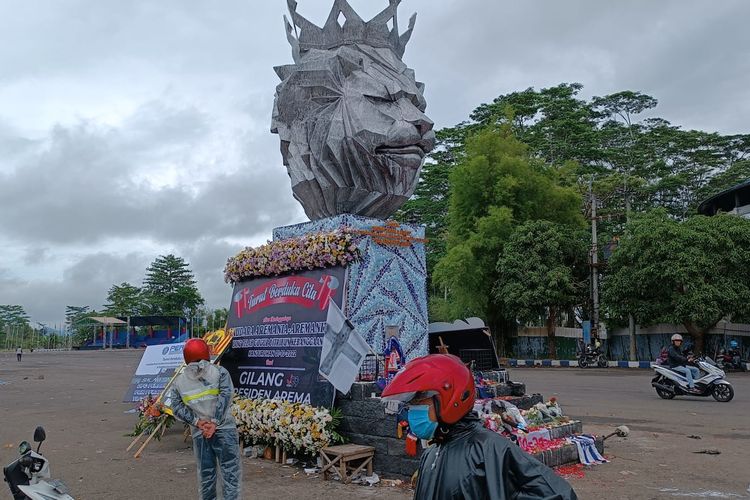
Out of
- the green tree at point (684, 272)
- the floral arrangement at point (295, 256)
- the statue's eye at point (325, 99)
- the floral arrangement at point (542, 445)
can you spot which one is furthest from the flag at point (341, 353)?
the green tree at point (684, 272)

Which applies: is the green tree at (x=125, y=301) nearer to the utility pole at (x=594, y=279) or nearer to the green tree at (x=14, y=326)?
the green tree at (x=14, y=326)

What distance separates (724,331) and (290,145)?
68.8 ft

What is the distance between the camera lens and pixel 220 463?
16.4 ft

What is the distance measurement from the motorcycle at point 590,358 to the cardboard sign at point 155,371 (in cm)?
1869

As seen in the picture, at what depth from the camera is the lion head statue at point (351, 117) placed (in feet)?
25.9

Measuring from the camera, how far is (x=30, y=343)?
70.6m

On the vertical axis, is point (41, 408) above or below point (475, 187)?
below

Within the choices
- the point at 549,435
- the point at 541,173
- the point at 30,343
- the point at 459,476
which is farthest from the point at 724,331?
the point at 30,343

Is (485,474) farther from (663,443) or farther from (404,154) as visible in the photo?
(663,443)

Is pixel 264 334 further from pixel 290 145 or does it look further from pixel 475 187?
pixel 475 187

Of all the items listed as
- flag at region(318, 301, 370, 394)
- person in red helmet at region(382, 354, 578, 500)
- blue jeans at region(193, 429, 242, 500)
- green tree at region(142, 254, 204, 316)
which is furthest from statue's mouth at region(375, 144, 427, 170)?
green tree at region(142, 254, 204, 316)

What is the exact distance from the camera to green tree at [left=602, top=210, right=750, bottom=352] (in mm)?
20625

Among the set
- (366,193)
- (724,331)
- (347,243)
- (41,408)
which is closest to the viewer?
(347,243)

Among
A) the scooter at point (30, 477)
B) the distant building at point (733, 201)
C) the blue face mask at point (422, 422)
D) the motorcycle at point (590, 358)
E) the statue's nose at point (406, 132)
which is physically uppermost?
the distant building at point (733, 201)
